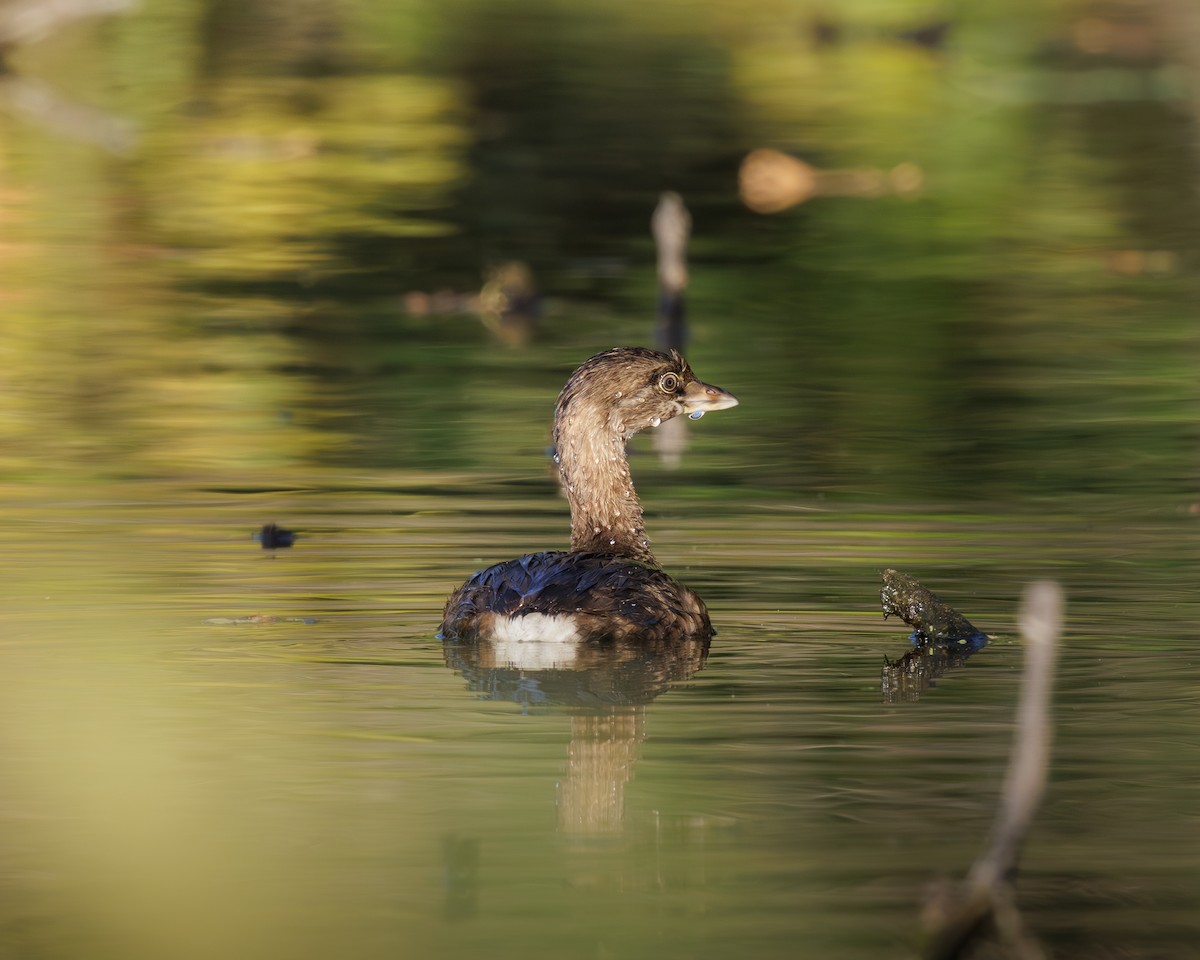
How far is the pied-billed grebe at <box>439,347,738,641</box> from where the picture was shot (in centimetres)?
891

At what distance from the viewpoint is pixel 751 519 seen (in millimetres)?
11648

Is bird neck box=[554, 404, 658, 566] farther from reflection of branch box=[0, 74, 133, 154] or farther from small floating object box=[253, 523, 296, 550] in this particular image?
reflection of branch box=[0, 74, 133, 154]

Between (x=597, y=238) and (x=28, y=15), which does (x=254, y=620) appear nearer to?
(x=597, y=238)

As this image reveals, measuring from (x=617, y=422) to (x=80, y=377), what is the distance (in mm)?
7467

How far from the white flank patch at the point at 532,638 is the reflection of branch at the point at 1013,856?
3135 mm

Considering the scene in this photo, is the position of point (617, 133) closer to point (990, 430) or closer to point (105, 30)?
point (105, 30)

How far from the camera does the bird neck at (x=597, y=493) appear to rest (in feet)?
33.3

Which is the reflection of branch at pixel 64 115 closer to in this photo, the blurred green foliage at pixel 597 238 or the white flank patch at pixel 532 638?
the blurred green foliage at pixel 597 238

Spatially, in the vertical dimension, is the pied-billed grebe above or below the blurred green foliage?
below

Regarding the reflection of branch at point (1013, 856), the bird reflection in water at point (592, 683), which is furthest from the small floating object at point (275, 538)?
the reflection of branch at point (1013, 856)

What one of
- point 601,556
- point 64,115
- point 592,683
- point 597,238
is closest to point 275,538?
point 601,556

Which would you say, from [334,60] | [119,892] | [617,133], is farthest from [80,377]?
[334,60]

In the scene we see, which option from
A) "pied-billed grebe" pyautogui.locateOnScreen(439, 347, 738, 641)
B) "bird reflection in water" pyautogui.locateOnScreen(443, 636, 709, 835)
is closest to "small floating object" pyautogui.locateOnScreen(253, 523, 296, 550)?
"pied-billed grebe" pyautogui.locateOnScreen(439, 347, 738, 641)

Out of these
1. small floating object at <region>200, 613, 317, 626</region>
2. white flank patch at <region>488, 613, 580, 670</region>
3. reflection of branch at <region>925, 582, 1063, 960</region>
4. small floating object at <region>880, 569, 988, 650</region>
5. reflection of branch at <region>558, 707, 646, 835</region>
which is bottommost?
reflection of branch at <region>925, 582, 1063, 960</region>
